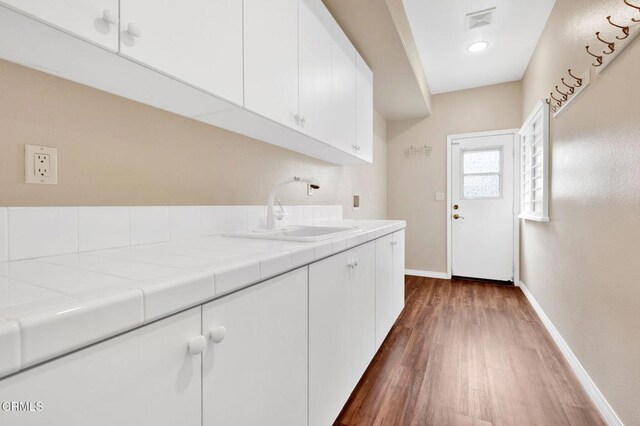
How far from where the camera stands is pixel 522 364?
75.2 inches

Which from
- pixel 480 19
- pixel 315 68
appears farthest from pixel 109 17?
pixel 480 19

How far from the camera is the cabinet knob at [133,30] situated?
30.0 inches

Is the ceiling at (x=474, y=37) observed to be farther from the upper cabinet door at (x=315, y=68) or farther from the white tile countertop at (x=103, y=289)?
the white tile countertop at (x=103, y=289)

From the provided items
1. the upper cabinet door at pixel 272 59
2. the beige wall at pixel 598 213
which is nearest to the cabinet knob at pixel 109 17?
the upper cabinet door at pixel 272 59

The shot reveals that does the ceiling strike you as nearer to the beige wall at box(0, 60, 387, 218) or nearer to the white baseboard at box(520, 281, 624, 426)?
the beige wall at box(0, 60, 387, 218)

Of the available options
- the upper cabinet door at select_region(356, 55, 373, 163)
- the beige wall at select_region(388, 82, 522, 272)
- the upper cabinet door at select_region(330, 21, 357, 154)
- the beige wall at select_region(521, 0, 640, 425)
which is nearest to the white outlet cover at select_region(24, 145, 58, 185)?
the upper cabinet door at select_region(330, 21, 357, 154)

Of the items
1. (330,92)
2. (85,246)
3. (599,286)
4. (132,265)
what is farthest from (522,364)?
(85,246)

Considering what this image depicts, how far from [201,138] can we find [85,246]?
2.09 ft

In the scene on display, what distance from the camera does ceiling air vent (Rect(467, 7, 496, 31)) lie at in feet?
8.22

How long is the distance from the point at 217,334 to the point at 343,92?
5.74 ft

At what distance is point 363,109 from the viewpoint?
238 cm

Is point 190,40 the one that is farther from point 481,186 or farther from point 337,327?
point 481,186

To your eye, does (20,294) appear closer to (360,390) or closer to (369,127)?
(360,390)

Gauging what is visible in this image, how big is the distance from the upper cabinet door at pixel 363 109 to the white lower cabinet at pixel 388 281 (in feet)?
2.33
